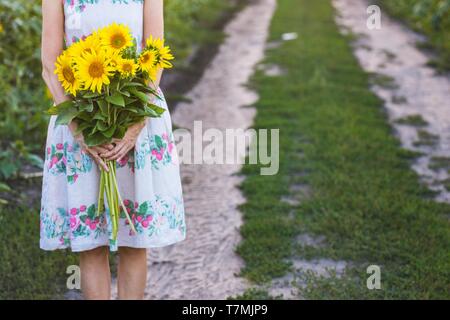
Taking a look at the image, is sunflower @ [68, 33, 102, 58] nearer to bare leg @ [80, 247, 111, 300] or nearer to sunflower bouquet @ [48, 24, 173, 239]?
sunflower bouquet @ [48, 24, 173, 239]

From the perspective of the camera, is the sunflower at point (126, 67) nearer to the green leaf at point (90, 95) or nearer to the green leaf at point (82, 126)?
the green leaf at point (90, 95)

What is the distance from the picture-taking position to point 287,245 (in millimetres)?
3881

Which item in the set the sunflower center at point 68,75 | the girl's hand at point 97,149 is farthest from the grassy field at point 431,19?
the sunflower center at point 68,75

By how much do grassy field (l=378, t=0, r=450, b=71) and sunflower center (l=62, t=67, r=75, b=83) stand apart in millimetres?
6383

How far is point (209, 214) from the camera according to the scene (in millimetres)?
4465

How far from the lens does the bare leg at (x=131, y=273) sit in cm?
281

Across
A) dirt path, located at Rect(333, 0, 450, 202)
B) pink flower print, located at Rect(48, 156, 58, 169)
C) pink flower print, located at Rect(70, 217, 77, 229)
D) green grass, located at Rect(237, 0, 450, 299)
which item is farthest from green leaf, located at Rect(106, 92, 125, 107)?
dirt path, located at Rect(333, 0, 450, 202)

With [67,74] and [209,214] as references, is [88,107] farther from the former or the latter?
[209,214]

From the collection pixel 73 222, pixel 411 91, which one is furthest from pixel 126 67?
pixel 411 91

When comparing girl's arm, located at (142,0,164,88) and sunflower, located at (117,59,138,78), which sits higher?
girl's arm, located at (142,0,164,88)

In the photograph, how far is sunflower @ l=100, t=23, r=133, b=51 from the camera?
2.44 m

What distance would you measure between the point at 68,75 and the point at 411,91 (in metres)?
5.38

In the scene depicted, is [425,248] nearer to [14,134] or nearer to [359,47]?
[14,134]

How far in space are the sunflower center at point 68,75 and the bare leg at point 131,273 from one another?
743mm
